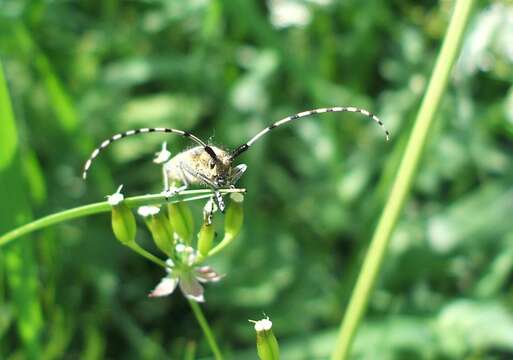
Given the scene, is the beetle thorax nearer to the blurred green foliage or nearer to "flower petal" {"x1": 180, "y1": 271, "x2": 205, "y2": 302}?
"flower petal" {"x1": 180, "y1": 271, "x2": 205, "y2": 302}

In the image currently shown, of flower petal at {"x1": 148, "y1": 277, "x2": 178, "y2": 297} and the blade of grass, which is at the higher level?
the blade of grass

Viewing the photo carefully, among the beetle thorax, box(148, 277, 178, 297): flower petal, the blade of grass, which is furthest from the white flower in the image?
the blade of grass

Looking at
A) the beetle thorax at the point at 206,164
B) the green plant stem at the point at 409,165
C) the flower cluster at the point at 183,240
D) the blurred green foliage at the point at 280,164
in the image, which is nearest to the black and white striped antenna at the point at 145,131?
the beetle thorax at the point at 206,164

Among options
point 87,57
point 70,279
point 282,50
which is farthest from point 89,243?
point 282,50

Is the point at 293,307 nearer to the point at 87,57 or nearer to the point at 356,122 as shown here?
the point at 356,122

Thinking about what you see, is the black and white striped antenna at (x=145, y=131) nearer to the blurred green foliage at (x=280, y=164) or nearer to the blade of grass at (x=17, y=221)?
the blade of grass at (x=17, y=221)

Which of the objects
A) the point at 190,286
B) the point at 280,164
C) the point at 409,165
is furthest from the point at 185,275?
the point at 280,164
